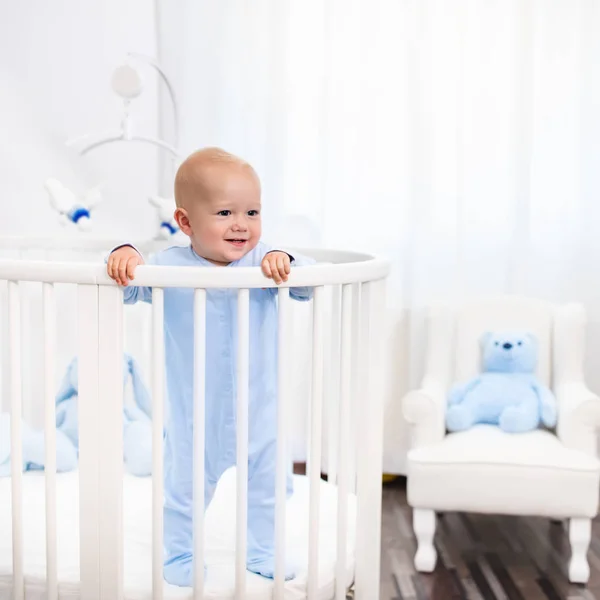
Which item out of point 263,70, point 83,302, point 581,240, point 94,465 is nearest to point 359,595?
point 94,465

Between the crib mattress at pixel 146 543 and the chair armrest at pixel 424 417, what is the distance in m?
0.44

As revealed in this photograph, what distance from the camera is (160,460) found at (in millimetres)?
1138

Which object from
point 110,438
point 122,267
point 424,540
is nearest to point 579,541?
point 424,540

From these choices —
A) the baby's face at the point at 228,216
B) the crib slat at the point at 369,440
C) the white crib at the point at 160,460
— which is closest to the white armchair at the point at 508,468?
the white crib at the point at 160,460

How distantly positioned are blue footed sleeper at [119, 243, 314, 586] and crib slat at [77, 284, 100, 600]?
109 millimetres

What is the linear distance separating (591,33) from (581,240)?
1.89 feet

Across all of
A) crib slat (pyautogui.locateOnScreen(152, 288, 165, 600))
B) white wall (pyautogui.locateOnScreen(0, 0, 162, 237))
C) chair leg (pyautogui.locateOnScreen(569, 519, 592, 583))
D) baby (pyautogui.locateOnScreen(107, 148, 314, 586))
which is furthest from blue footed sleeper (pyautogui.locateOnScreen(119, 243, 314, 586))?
white wall (pyautogui.locateOnScreen(0, 0, 162, 237))

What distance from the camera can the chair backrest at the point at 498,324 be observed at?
231 cm

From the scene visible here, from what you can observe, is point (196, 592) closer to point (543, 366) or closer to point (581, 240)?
point (543, 366)

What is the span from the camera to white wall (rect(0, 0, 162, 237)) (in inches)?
95.6

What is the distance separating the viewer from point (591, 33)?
2.33 m

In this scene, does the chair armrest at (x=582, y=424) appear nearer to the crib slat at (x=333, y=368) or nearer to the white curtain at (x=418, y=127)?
the white curtain at (x=418, y=127)

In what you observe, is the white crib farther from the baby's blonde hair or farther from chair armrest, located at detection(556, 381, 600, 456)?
chair armrest, located at detection(556, 381, 600, 456)

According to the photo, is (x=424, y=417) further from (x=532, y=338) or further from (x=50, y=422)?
(x=50, y=422)
